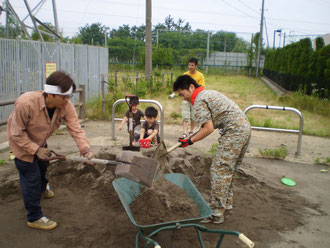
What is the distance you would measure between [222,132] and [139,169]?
1.01 meters

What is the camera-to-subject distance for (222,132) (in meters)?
3.62

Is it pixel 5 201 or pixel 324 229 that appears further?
pixel 5 201

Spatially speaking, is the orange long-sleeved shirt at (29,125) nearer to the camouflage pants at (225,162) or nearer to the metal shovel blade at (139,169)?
the metal shovel blade at (139,169)

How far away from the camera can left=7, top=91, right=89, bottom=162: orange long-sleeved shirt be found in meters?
2.99

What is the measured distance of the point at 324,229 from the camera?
3717 millimetres

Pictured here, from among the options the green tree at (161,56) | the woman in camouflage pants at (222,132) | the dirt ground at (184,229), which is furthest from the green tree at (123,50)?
the woman in camouflage pants at (222,132)

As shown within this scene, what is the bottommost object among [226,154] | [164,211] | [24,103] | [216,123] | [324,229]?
[324,229]

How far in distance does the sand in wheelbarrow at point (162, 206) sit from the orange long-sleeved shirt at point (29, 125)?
46.5 inches

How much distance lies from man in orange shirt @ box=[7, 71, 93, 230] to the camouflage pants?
1.42 m

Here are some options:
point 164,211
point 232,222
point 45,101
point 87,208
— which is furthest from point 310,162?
point 45,101

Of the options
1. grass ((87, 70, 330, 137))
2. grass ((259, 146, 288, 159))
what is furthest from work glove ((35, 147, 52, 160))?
grass ((87, 70, 330, 137))

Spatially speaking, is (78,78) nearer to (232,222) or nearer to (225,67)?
(232,222)

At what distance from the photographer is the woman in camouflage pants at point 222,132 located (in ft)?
11.5

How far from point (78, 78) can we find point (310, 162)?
8128 millimetres
